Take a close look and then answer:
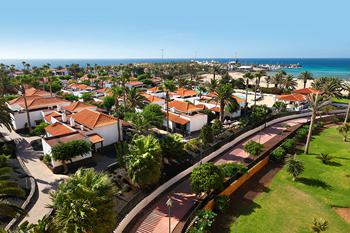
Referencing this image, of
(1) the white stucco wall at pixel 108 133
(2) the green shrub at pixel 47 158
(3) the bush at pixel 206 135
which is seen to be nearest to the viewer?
(2) the green shrub at pixel 47 158

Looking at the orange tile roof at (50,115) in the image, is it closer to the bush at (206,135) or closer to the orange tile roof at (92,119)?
the orange tile roof at (92,119)

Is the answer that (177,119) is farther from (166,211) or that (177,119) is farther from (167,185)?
(166,211)

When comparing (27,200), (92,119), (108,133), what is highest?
(92,119)

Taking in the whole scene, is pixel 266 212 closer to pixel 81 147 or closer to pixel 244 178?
pixel 244 178

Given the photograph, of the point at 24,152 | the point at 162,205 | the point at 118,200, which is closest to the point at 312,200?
the point at 162,205

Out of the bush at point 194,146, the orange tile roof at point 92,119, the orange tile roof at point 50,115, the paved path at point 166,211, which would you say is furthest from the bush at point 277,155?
the orange tile roof at point 50,115

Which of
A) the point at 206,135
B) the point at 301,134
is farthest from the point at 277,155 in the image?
the point at 301,134

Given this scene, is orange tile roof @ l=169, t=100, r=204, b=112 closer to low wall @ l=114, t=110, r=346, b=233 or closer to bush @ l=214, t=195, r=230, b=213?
low wall @ l=114, t=110, r=346, b=233
